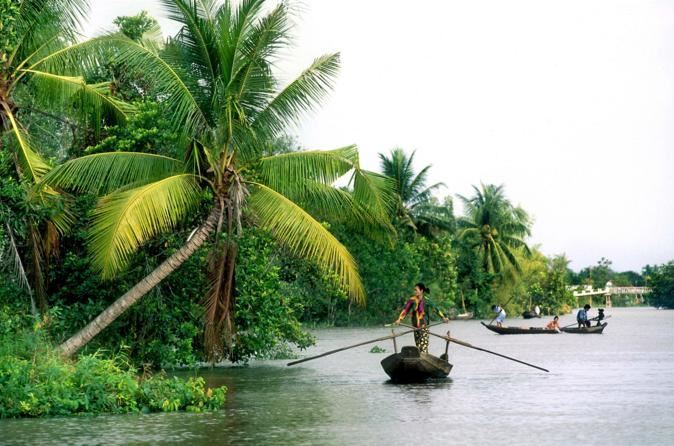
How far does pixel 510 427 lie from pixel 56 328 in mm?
9680

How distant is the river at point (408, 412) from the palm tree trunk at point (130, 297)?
8.44ft

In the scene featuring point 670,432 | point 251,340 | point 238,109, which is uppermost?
point 238,109

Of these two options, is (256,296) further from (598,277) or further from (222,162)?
(598,277)

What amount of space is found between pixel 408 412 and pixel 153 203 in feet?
18.5

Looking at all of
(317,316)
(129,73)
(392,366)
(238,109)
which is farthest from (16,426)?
(317,316)

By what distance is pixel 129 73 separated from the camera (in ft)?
72.6

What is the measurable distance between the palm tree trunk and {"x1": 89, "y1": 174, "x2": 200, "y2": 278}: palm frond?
0.60 metres

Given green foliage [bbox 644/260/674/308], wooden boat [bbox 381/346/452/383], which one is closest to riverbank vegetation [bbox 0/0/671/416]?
wooden boat [bbox 381/346/452/383]

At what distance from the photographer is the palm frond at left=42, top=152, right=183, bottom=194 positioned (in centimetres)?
1702

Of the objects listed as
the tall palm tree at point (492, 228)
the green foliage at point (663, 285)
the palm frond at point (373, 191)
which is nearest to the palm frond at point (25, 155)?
the palm frond at point (373, 191)

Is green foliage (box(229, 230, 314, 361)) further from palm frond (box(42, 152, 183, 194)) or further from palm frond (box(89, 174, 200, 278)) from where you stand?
palm frond (box(89, 174, 200, 278))

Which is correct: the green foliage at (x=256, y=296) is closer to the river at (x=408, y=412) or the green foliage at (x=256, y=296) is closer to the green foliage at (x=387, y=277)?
the river at (x=408, y=412)

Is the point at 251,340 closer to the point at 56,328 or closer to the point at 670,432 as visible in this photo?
the point at 56,328

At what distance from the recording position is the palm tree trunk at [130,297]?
55.8 ft
